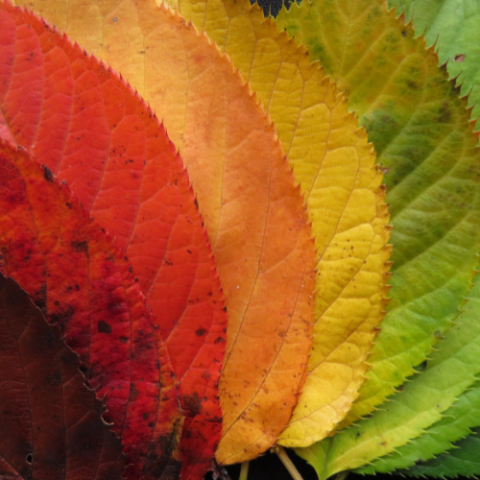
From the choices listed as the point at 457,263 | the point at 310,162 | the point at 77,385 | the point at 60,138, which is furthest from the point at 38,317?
the point at 457,263

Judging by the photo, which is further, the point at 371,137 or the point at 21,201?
the point at 371,137

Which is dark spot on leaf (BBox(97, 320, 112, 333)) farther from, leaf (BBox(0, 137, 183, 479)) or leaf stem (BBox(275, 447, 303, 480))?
leaf stem (BBox(275, 447, 303, 480))

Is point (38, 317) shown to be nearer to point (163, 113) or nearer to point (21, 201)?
point (21, 201)

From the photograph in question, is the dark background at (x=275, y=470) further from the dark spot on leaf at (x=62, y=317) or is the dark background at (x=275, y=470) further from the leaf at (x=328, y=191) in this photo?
the dark spot on leaf at (x=62, y=317)

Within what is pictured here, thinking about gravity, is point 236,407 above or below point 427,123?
below

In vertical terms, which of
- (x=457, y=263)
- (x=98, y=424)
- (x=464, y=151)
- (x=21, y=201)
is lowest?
(x=98, y=424)

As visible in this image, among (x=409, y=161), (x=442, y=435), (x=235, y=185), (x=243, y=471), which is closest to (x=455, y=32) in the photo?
(x=409, y=161)

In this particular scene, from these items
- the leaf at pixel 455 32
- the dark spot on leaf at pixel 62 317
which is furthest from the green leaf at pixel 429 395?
the dark spot on leaf at pixel 62 317
